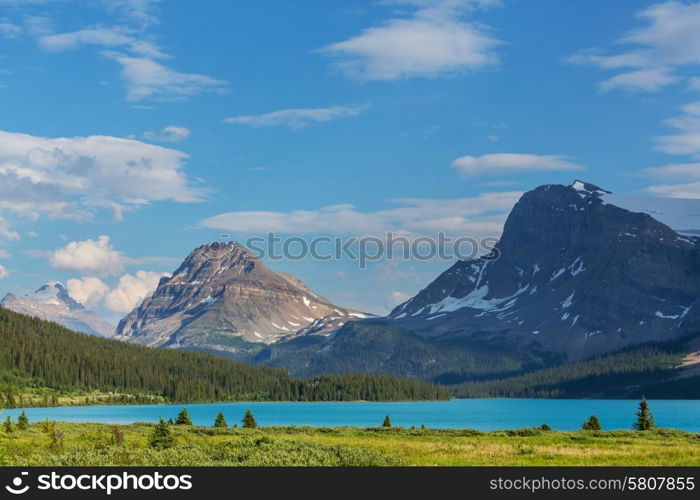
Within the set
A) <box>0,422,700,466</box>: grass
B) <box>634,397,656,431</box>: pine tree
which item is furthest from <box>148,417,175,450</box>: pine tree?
<box>634,397,656,431</box>: pine tree

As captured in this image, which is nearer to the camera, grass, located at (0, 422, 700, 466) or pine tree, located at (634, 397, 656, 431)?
grass, located at (0, 422, 700, 466)

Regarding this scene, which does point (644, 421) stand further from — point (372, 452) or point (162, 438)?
point (162, 438)

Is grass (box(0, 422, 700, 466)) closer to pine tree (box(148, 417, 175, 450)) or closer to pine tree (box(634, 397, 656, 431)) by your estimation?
pine tree (box(148, 417, 175, 450))

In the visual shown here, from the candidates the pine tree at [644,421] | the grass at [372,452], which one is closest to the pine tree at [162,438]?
the grass at [372,452]

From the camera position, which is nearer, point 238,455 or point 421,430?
point 238,455

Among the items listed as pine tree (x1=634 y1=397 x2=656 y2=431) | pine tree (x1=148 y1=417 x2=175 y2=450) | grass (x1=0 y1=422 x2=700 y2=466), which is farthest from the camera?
pine tree (x1=634 y1=397 x2=656 y2=431)

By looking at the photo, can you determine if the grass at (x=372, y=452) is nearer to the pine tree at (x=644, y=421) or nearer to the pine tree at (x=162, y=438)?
Result: the pine tree at (x=162, y=438)

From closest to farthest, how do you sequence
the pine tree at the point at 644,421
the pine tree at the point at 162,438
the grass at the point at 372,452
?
the grass at the point at 372,452, the pine tree at the point at 162,438, the pine tree at the point at 644,421

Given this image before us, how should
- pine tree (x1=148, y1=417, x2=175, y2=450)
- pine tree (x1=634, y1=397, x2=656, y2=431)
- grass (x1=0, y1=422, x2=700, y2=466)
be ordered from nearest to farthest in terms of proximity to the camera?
1. grass (x1=0, y1=422, x2=700, y2=466)
2. pine tree (x1=148, y1=417, x2=175, y2=450)
3. pine tree (x1=634, y1=397, x2=656, y2=431)

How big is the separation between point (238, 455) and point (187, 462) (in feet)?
12.0
